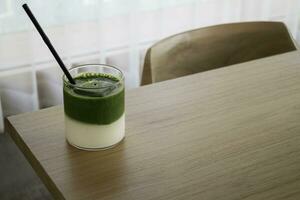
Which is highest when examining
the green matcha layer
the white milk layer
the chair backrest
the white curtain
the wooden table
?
the green matcha layer

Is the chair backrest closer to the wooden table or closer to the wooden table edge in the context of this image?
the wooden table

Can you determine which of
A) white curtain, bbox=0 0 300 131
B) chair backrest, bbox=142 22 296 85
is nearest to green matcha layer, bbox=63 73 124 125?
chair backrest, bbox=142 22 296 85

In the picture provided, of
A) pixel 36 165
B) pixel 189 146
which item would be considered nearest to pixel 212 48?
pixel 189 146

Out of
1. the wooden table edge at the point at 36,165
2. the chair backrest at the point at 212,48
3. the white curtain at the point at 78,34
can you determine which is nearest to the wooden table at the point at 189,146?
the wooden table edge at the point at 36,165

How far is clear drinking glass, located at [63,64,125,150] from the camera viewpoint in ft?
2.71

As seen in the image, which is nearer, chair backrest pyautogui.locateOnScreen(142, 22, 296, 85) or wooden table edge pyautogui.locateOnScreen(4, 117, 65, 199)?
wooden table edge pyautogui.locateOnScreen(4, 117, 65, 199)

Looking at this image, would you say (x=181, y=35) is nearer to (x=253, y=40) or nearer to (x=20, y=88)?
(x=253, y=40)

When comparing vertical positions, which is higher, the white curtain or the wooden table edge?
the wooden table edge

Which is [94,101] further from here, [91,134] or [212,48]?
[212,48]

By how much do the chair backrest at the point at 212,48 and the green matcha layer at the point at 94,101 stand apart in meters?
0.40

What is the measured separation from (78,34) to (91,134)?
1.01 m

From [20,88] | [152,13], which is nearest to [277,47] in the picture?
[152,13]

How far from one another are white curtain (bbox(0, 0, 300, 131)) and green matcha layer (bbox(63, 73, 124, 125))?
2.84 ft

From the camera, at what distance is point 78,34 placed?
1.80 metres
